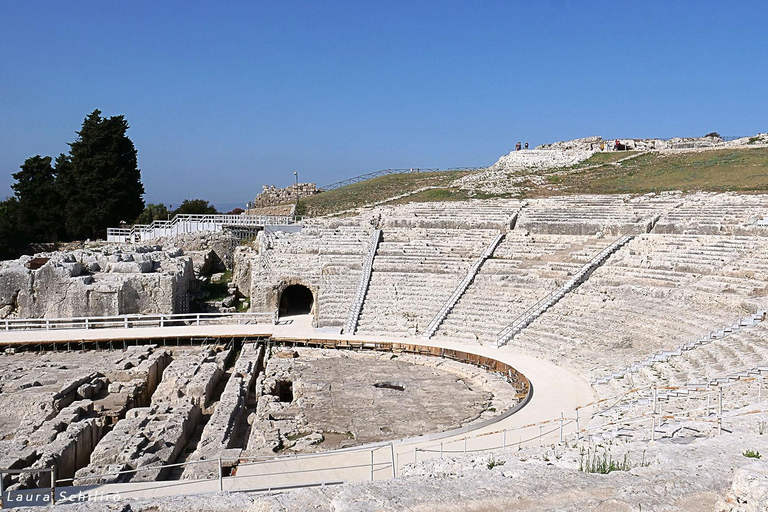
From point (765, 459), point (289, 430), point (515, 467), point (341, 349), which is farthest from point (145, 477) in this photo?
point (341, 349)

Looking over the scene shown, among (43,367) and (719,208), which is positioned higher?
(719,208)

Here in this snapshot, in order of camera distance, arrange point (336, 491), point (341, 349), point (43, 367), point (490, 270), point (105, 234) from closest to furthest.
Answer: point (336, 491)
point (43, 367)
point (341, 349)
point (490, 270)
point (105, 234)

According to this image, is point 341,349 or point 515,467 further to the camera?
point 341,349

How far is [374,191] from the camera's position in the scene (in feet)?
147

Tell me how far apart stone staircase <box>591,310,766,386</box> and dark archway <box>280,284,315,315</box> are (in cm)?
1365

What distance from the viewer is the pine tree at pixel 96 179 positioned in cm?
3769

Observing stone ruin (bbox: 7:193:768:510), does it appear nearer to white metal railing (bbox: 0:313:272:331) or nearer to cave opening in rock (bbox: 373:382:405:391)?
cave opening in rock (bbox: 373:382:405:391)

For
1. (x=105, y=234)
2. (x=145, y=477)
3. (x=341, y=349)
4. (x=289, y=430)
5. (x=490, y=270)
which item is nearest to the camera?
(x=145, y=477)

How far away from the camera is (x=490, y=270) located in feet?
78.8

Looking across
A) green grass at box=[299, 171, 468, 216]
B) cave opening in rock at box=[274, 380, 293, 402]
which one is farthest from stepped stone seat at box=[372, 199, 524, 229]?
cave opening in rock at box=[274, 380, 293, 402]

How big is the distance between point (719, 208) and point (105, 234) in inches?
1265

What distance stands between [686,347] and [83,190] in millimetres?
33393

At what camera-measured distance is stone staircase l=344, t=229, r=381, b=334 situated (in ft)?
72.9

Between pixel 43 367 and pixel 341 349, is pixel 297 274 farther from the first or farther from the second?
pixel 43 367
